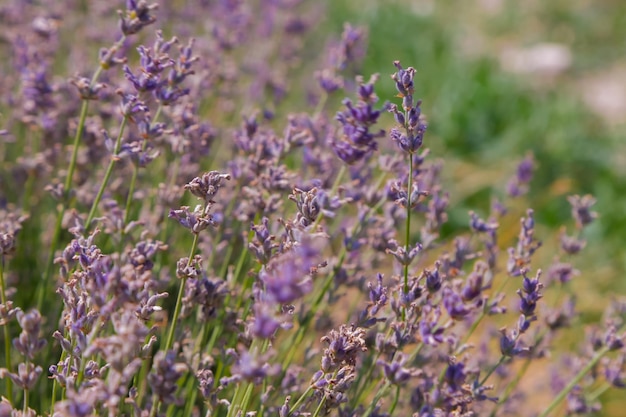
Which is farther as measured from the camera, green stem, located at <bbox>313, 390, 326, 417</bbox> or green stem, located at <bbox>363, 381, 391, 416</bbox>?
green stem, located at <bbox>363, 381, 391, 416</bbox>

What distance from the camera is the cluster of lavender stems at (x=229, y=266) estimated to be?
1.23 meters

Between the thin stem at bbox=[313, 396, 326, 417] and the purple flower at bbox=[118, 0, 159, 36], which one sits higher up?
the purple flower at bbox=[118, 0, 159, 36]

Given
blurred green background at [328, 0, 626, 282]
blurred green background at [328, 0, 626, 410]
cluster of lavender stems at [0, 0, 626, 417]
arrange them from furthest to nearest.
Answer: blurred green background at [328, 0, 626, 282] → blurred green background at [328, 0, 626, 410] → cluster of lavender stems at [0, 0, 626, 417]

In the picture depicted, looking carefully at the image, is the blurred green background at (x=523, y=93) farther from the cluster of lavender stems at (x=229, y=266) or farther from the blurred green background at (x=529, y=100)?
the cluster of lavender stems at (x=229, y=266)

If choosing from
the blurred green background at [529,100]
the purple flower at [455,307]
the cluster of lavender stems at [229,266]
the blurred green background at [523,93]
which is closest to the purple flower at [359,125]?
the cluster of lavender stems at [229,266]

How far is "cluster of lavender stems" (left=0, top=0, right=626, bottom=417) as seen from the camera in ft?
4.02

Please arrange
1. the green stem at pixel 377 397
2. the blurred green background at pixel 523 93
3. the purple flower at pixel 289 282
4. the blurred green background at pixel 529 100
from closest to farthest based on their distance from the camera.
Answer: the purple flower at pixel 289 282
the green stem at pixel 377 397
the blurred green background at pixel 529 100
the blurred green background at pixel 523 93

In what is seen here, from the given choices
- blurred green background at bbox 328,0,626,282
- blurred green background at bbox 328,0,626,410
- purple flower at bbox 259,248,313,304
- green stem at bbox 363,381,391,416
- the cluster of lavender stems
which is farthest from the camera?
blurred green background at bbox 328,0,626,282

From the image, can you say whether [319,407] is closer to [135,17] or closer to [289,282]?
[289,282]

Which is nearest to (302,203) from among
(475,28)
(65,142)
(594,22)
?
(65,142)

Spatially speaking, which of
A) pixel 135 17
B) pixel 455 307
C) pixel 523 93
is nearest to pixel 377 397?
pixel 455 307

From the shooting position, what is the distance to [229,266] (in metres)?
1.91

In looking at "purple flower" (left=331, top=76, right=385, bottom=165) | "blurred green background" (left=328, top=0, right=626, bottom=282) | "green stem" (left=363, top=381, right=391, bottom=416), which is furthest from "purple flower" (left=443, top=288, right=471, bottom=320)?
"blurred green background" (left=328, top=0, right=626, bottom=282)

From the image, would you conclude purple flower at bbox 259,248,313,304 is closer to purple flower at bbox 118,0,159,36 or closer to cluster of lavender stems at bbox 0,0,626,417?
cluster of lavender stems at bbox 0,0,626,417
